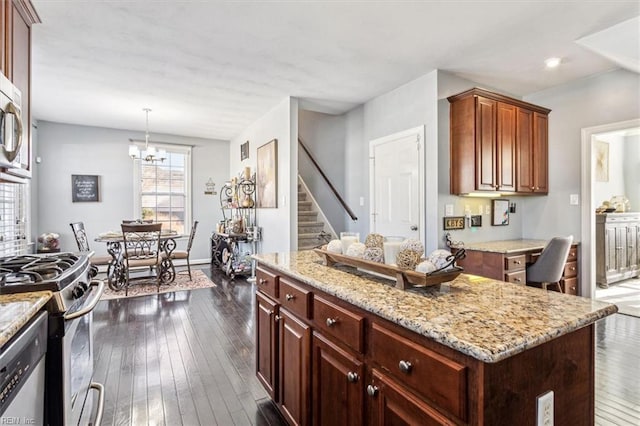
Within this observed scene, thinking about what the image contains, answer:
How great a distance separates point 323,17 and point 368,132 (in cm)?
229

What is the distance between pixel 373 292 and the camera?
1340mm

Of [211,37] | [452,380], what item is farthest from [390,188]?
[452,380]

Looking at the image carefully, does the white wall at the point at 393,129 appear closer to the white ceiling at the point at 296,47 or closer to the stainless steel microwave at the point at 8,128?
the white ceiling at the point at 296,47

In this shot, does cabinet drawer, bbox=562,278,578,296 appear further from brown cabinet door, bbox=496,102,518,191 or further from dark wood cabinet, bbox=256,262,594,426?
dark wood cabinet, bbox=256,262,594,426

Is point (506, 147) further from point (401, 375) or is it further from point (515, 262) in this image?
point (401, 375)

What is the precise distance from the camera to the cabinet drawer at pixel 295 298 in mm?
1600

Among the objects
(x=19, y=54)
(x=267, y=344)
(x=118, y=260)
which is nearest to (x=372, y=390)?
(x=267, y=344)

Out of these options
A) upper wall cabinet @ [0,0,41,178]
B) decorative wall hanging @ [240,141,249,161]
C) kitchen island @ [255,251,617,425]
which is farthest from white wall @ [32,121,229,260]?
kitchen island @ [255,251,617,425]

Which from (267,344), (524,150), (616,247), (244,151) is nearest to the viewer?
(267,344)

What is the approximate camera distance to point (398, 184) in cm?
418

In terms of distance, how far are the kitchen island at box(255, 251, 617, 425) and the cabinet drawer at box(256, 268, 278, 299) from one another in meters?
0.23

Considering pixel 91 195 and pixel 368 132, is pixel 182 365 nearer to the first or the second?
pixel 368 132

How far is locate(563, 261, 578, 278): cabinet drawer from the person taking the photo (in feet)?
12.6

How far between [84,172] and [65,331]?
599 centimetres
